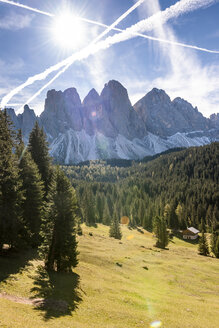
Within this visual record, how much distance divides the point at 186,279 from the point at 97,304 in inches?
1020

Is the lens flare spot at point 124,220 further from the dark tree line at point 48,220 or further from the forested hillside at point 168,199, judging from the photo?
the dark tree line at point 48,220

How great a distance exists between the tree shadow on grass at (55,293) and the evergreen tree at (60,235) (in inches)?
61.8

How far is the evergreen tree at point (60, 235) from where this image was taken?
98.2 ft

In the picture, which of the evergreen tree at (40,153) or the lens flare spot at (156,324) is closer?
the lens flare spot at (156,324)

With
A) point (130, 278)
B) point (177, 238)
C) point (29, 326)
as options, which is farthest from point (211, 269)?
point (177, 238)

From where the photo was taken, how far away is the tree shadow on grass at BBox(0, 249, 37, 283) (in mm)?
23853

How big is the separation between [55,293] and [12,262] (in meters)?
8.82

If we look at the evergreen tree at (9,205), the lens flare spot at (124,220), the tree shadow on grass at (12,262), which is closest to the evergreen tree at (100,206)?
the lens flare spot at (124,220)

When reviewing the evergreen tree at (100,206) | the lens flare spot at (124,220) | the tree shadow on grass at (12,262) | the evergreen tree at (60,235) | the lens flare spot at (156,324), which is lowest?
the lens flare spot at (124,220)

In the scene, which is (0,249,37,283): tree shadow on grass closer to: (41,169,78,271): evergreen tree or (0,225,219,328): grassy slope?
(0,225,219,328): grassy slope

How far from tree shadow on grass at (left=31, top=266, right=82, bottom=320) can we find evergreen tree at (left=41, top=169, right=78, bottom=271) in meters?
1.57

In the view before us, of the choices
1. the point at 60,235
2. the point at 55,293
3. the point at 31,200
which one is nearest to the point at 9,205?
the point at 31,200

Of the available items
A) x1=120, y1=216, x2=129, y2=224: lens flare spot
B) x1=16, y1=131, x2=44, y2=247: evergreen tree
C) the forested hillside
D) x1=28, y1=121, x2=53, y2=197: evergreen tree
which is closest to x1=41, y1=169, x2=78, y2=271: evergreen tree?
x1=16, y1=131, x2=44, y2=247: evergreen tree

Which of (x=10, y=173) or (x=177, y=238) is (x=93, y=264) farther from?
(x=177, y=238)
